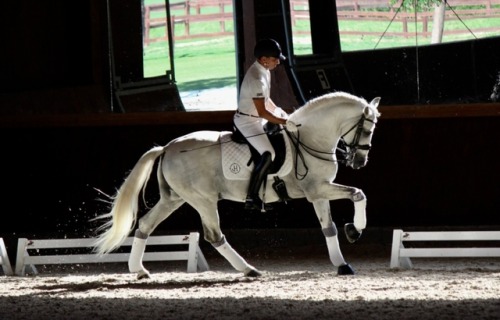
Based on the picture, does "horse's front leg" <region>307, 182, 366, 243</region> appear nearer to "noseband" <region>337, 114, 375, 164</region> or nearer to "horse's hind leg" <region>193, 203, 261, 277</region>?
"noseband" <region>337, 114, 375, 164</region>

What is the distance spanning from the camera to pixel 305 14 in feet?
34.1

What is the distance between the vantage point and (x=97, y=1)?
10656mm

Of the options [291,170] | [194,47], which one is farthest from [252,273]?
[194,47]

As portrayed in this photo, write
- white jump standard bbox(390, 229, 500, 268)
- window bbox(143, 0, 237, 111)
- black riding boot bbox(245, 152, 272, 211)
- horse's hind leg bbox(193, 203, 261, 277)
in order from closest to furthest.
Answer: black riding boot bbox(245, 152, 272, 211)
horse's hind leg bbox(193, 203, 261, 277)
white jump standard bbox(390, 229, 500, 268)
window bbox(143, 0, 237, 111)

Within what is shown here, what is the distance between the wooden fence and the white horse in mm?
2645

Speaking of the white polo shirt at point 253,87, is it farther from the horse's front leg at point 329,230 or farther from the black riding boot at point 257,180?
the horse's front leg at point 329,230

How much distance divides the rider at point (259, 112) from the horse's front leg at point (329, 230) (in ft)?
1.38

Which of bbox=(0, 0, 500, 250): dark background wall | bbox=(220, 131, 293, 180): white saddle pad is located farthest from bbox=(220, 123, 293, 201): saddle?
bbox=(0, 0, 500, 250): dark background wall

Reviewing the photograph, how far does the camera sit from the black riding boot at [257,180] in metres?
7.69

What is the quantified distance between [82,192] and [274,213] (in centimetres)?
181

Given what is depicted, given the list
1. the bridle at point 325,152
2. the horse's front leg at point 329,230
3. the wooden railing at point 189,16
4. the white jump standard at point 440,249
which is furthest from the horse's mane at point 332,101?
the wooden railing at point 189,16

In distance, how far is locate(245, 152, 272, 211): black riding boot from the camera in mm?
7688

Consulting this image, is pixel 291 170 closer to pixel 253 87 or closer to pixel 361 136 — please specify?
pixel 361 136

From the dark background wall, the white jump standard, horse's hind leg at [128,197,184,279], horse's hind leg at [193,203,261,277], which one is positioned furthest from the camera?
the dark background wall
